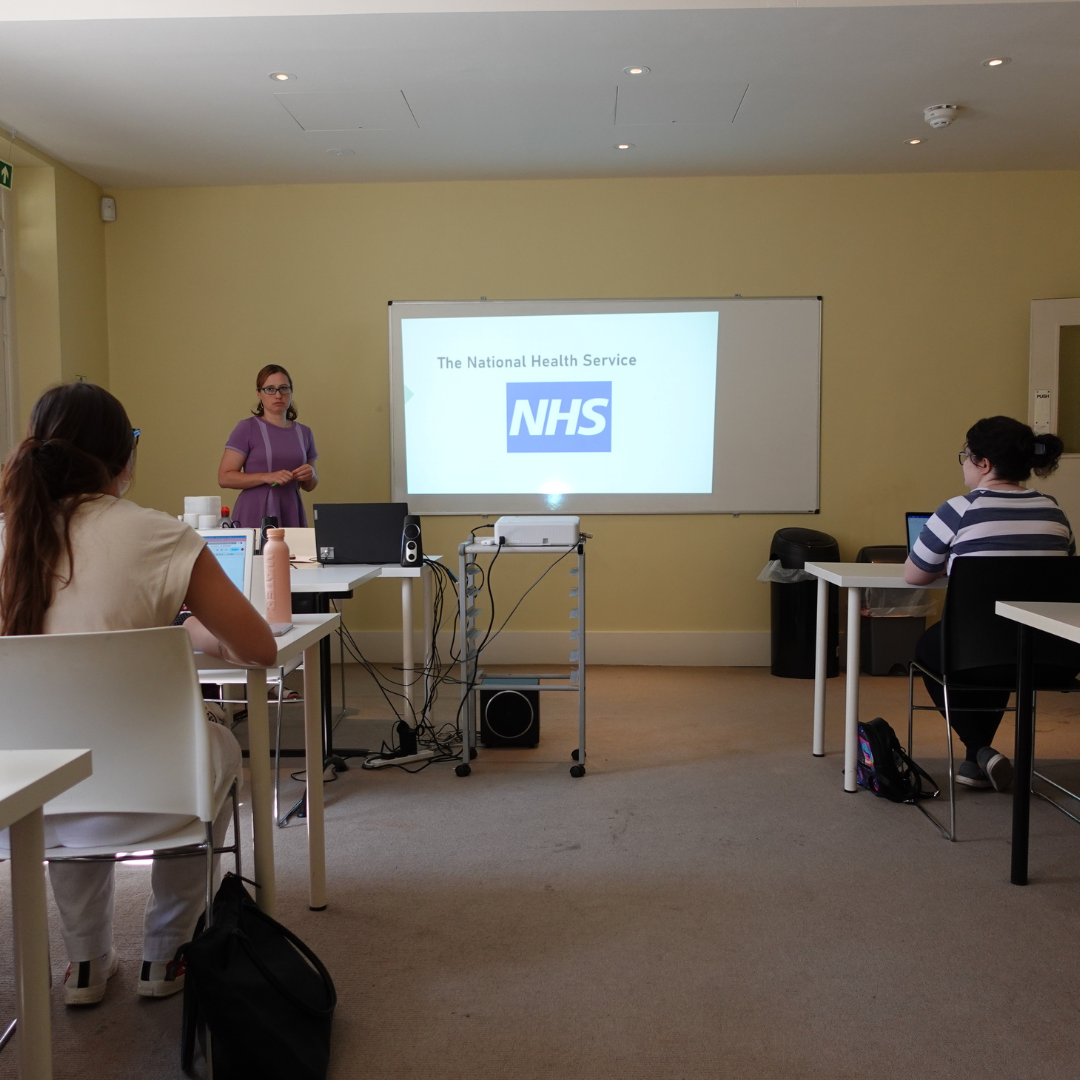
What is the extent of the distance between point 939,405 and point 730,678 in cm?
202

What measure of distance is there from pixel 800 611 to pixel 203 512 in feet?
10.7

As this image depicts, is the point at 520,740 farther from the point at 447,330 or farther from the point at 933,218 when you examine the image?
the point at 933,218

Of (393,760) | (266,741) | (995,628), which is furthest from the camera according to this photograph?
(393,760)

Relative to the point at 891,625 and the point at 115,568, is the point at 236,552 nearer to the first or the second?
the point at 115,568

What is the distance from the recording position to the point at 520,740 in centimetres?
369

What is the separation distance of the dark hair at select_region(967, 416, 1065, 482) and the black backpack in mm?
945

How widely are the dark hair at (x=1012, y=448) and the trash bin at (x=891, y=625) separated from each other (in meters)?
2.21

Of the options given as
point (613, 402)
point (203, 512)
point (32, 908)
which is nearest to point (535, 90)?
point (613, 402)

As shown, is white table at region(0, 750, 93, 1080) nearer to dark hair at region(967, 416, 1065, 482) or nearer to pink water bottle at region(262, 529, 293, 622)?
pink water bottle at region(262, 529, 293, 622)

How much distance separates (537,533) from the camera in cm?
336

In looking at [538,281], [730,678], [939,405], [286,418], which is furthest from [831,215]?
[286,418]

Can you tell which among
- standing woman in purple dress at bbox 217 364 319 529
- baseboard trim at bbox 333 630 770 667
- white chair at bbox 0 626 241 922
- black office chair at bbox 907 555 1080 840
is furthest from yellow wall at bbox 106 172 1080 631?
white chair at bbox 0 626 241 922

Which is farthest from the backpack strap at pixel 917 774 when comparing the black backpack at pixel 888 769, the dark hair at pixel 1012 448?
the dark hair at pixel 1012 448

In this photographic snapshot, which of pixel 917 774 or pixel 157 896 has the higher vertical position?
pixel 157 896
